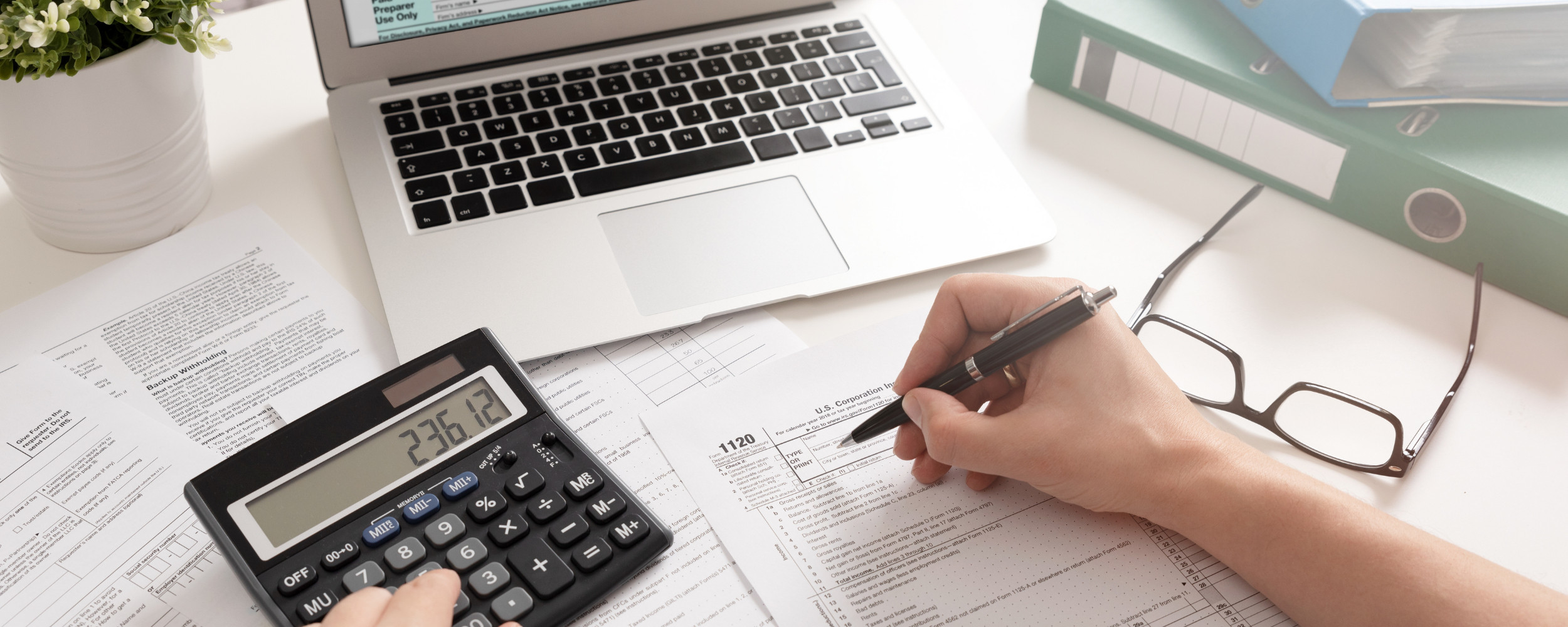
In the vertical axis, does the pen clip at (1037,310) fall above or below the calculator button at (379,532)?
above

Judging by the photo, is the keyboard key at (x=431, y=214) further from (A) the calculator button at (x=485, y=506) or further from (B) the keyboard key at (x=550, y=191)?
(A) the calculator button at (x=485, y=506)

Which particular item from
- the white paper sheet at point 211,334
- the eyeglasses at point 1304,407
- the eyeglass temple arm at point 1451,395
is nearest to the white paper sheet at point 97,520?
the white paper sheet at point 211,334

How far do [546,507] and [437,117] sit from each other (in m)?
0.40

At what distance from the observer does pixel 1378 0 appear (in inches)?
28.1

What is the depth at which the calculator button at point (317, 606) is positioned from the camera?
20.1 inches

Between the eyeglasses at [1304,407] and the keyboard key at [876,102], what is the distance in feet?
0.91

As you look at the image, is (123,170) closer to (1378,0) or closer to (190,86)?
(190,86)

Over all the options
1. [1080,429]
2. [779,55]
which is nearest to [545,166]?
[779,55]

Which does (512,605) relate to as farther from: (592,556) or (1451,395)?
(1451,395)

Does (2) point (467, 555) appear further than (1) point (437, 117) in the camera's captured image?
No

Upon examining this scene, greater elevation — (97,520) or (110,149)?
(110,149)

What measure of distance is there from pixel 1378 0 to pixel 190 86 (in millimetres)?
827

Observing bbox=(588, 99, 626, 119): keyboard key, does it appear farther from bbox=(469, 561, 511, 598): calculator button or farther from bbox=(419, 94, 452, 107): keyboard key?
bbox=(469, 561, 511, 598): calculator button

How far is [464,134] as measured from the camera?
2.61 feet
